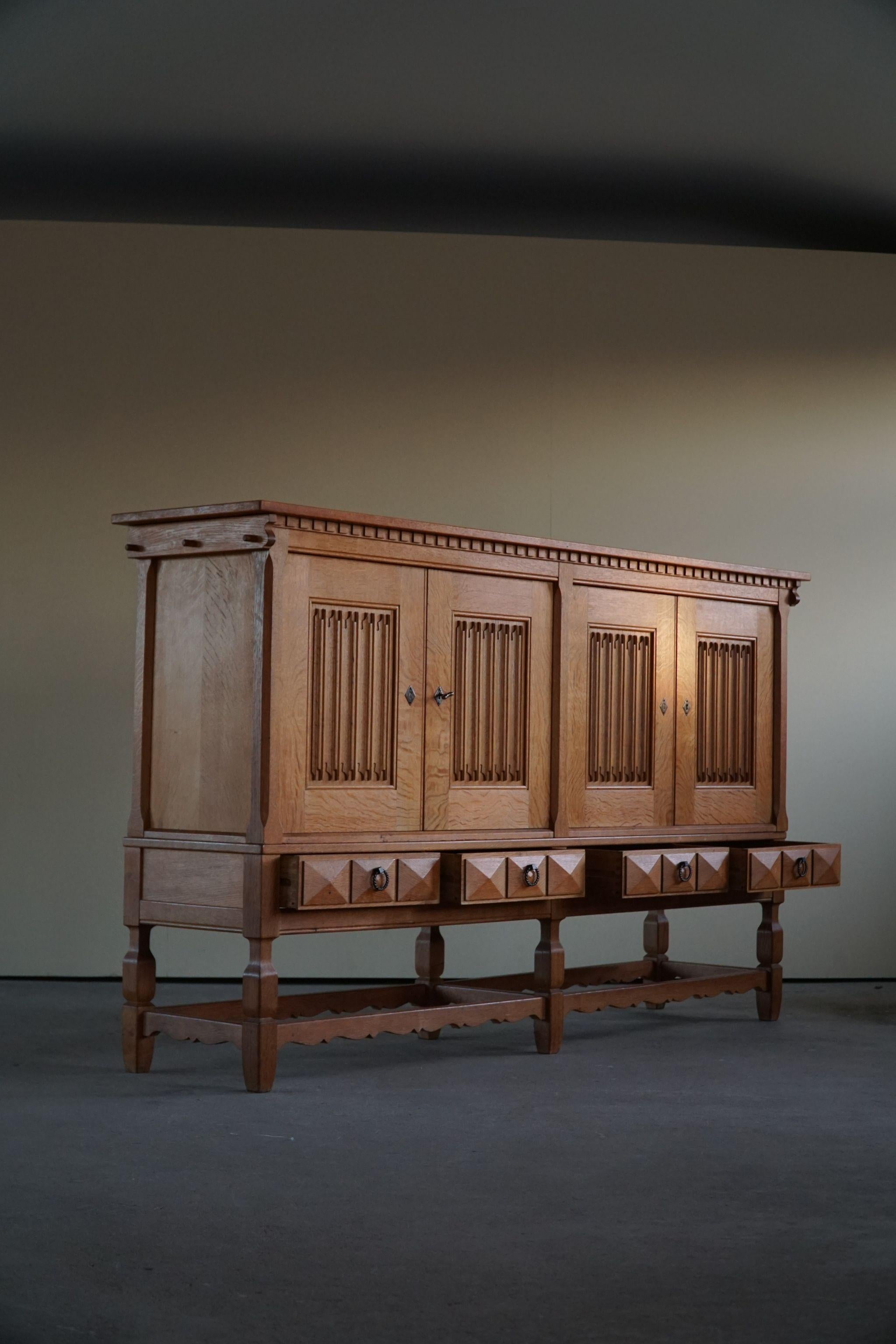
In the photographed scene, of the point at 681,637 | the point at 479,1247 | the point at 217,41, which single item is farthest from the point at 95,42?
the point at 479,1247

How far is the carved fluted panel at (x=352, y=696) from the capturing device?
4.90 meters

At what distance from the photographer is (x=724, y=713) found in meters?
6.26

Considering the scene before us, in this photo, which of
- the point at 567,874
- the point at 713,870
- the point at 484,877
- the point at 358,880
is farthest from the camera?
the point at 713,870

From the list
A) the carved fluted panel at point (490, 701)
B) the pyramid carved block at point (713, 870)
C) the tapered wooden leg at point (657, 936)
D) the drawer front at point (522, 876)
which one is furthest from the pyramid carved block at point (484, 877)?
the tapered wooden leg at point (657, 936)

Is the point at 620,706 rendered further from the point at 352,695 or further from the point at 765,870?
the point at 352,695

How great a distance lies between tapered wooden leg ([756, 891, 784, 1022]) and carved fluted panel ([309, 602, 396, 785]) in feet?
6.66

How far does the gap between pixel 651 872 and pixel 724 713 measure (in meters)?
0.99

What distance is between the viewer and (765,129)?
6.79 m

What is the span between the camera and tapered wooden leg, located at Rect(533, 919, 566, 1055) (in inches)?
213

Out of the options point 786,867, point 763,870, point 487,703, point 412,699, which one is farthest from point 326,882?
point 786,867

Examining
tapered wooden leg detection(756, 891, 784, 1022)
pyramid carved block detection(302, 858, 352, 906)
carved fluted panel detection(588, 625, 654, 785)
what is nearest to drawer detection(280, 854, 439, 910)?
pyramid carved block detection(302, 858, 352, 906)

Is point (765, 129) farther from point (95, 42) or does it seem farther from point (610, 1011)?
point (610, 1011)

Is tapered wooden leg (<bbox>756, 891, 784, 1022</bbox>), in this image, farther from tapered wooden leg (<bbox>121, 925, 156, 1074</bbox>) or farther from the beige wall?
tapered wooden leg (<bbox>121, 925, 156, 1074</bbox>)

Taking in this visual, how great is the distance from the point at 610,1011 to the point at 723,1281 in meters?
3.85
